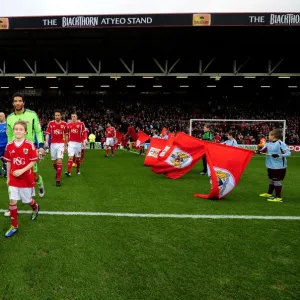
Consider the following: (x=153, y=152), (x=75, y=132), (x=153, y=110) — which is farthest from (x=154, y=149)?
(x=153, y=110)

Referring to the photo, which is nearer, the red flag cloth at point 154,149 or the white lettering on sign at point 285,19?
the red flag cloth at point 154,149

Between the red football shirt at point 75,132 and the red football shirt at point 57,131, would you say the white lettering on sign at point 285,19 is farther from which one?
the red football shirt at point 57,131

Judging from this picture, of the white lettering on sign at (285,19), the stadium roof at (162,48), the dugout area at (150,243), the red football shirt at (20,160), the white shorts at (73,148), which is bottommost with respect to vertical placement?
the dugout area at (150,243)

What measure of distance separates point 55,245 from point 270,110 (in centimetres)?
3703

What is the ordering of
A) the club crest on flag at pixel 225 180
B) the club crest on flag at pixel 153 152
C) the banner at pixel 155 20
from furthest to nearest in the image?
the banner at pixel 155 20
the club crest on flag at pixel 153 152
the club crest on flag at pixel 225 180

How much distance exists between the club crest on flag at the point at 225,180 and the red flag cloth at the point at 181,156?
2.75 m

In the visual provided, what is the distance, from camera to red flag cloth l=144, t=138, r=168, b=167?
12.8 metres

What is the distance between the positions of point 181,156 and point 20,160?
6515 mm

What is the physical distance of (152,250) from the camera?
418 centimetres

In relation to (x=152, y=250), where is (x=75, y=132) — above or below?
above

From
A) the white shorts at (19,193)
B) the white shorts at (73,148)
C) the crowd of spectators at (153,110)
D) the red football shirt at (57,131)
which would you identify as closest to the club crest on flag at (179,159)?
the white shorts at (73,148)

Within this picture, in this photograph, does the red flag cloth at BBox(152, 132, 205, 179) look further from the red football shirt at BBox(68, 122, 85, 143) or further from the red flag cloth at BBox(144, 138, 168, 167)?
the red football shirt at BBox(68, 122, 85, 143)

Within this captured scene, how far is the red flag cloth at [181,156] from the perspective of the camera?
10.3 m

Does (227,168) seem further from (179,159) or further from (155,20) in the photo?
(155,20)
